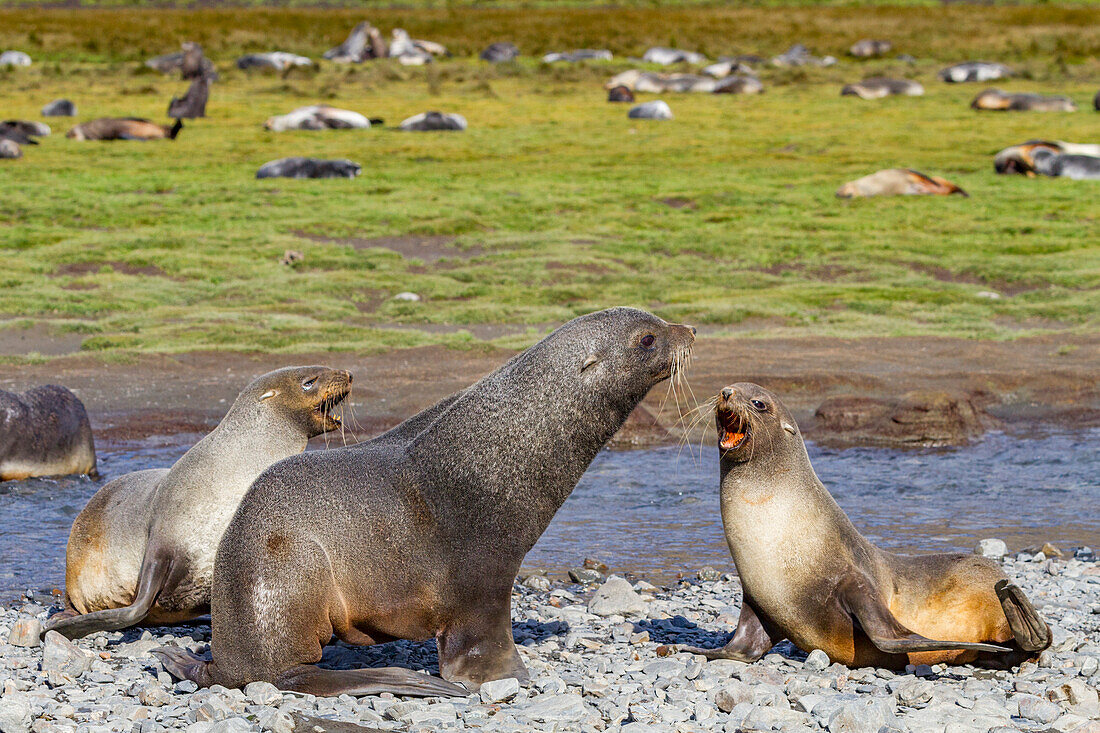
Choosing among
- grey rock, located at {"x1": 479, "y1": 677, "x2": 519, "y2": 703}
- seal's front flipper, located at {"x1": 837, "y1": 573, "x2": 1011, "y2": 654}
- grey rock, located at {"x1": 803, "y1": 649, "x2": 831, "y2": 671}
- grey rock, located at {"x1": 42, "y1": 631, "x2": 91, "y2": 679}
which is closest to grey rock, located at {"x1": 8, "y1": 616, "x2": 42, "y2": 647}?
grey rock, located at {"x1": 42, "y1": 631, "x2": 91, "y2": 679}

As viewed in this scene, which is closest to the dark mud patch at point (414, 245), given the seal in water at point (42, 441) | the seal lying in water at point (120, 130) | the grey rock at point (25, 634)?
the seal in water at point (42, 441)

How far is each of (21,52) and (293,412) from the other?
47.4 meters

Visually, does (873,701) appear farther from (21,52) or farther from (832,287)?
(21,52)

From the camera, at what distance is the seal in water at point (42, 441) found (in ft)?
33.4

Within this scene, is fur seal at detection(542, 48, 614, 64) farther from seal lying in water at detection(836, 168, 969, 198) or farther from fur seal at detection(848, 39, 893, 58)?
seal lying in water at detection(836, 168, 969, 198)

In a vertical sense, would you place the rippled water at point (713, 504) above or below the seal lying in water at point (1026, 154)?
above

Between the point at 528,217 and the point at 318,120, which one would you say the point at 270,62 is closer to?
the point at 318,120

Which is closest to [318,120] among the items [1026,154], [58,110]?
[58,110]

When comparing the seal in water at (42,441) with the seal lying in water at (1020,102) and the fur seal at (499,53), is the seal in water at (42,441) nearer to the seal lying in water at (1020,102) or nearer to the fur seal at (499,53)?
the seal lying in water at (1020,102)

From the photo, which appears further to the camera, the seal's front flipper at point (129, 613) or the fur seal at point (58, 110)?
the fur seal at point (58, 110)

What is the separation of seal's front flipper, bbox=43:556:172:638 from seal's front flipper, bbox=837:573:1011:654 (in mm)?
3000

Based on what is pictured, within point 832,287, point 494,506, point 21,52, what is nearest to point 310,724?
point 494,506

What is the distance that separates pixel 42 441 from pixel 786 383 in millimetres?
6580

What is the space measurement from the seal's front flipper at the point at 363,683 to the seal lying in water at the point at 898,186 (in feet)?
72.0
